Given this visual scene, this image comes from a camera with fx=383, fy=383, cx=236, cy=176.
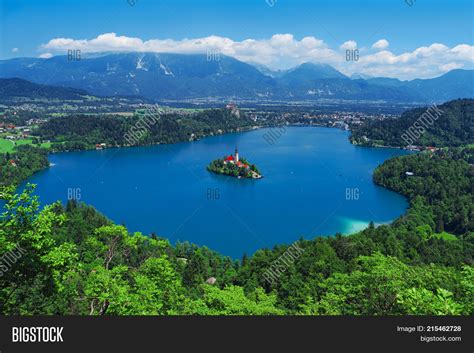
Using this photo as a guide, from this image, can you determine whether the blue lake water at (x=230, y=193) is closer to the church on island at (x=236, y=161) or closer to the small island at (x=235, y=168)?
the small island at (x=235, y=168)

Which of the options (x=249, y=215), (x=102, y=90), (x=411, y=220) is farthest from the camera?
(x=102, y=90)

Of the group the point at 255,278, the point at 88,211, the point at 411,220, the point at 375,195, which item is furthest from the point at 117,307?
the point at 375,195

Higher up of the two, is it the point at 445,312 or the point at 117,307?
the point at 445,312

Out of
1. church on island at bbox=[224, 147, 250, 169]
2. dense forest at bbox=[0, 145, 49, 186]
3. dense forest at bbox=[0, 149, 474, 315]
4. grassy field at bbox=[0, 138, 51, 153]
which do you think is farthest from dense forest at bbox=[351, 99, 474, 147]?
grassy field at bbox=[0, 138, 51, 153]

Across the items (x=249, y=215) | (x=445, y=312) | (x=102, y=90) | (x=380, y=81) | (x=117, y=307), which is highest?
(x=380, y=81)

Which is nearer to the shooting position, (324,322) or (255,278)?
(324,322)

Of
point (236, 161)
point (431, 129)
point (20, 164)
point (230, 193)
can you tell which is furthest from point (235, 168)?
point (431, 129)

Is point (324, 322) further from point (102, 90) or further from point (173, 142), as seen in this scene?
point (102, 90)

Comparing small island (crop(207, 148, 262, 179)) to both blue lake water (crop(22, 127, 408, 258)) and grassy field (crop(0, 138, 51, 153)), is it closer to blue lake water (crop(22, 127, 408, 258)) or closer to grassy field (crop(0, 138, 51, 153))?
blue lake water (crop(22, 127, 408, 258))
